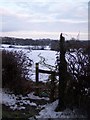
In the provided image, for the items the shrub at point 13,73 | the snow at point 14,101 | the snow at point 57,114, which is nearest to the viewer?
the snow at point 57,114

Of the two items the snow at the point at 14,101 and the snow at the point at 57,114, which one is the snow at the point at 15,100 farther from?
the snow at the point at 57,114

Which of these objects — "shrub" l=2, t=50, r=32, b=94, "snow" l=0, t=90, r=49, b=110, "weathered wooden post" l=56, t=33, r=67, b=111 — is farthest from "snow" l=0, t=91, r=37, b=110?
"weathered wooden post" l=56, t=33, r=67, b=111

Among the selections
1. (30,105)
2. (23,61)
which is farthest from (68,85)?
(23,61)

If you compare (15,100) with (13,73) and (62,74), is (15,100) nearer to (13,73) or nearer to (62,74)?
(13,73)

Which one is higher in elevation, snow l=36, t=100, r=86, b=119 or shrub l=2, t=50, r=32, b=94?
shrub l=2, t=50, r=32, b=94

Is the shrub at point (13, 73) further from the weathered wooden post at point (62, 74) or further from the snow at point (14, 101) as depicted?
the weathered wooden post at point (62, 74)

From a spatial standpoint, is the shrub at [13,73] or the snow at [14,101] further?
the shrub at [13,73]

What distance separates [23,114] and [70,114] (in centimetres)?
151

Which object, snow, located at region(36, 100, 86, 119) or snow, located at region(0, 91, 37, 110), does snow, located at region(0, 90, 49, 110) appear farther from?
snow, located at region(36, 100, 86, 119)

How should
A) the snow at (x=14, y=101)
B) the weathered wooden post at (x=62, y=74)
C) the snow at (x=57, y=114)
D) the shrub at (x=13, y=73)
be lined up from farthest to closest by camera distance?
the shrub at (x=13, y=73) → the snow at (x=14, y=101) → the weathered wooden post at (x=62, y=74) → the snow at (x=57, y=114)

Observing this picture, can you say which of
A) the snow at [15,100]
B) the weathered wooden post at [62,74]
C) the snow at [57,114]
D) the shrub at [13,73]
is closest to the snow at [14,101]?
the snow at [15,100]

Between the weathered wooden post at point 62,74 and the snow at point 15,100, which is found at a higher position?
the weathered wooden post at point 62,74

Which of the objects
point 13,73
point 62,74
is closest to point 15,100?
point 13,73

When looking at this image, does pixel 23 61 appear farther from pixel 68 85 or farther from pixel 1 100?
pixel 68 85
